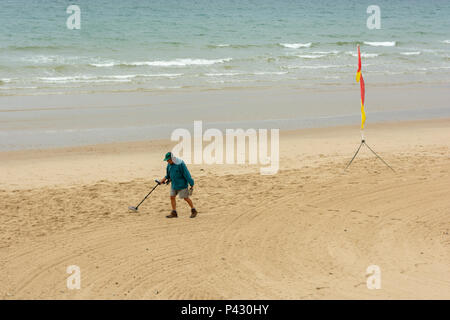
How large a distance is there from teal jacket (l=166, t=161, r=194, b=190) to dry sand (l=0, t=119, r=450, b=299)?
74cm

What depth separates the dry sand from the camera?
8.46 meters

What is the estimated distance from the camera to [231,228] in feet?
35.0

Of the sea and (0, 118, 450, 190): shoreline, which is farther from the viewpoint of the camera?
the sea

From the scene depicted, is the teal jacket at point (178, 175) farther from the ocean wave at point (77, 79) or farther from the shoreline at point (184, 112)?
the ocean wave at point (77, 79)

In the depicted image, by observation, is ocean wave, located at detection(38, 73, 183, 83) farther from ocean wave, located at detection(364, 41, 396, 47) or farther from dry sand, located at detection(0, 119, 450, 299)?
ocean wave, located at detection(364, 41, 396, 47)

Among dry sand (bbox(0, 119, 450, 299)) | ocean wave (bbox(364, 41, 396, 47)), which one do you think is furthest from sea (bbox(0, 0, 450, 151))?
dry sand (bbox(0, 119, 450, 299))

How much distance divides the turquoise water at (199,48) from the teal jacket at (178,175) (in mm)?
14946

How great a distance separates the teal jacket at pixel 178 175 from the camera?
10.8 metres

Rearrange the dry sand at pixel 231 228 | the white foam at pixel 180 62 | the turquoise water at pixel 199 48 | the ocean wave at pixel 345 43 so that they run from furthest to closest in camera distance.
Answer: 1. the ocean wave at pixel 345 43
2. the white foam at pixel 180 62
3. the turquoise water at pixel 199 48
4. the dry sand at pixel 231 228

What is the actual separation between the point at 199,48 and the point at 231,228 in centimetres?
2863

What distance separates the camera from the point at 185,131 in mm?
18281

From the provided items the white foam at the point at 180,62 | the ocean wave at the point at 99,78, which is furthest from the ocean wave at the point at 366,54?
the ocean wave at the point at 99,78

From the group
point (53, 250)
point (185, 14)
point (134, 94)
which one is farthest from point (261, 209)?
point (185, 14)

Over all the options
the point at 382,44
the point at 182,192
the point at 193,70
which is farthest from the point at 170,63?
the point at 182,192
